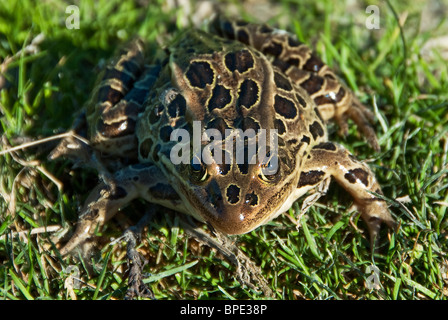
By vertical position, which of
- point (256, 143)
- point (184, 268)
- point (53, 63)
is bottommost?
point (184, 268)

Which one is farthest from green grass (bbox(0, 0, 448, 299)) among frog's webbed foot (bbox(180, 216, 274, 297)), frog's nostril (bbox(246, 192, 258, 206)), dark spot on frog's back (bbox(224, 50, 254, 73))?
dark spot on frog's back (bbox(224, 50, 254, 73))

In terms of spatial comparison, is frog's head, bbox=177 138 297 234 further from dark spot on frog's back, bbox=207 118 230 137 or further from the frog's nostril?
dark spot on frog's back, bbox=207 118 230 137

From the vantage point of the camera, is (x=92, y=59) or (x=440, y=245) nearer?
(x=440, y=245)

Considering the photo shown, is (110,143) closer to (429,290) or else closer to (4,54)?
(4,54)

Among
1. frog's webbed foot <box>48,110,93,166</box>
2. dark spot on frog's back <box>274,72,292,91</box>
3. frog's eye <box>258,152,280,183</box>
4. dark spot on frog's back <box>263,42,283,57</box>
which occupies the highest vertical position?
dark spot on frog's back <box>263,42,283,57</box>

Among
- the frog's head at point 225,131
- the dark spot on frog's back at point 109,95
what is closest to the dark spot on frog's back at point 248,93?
the frog's head at point 225,131

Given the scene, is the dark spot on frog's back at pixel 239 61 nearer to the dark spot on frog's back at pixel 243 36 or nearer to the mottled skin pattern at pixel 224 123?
the mottled skin pattern at pixel 224 123
